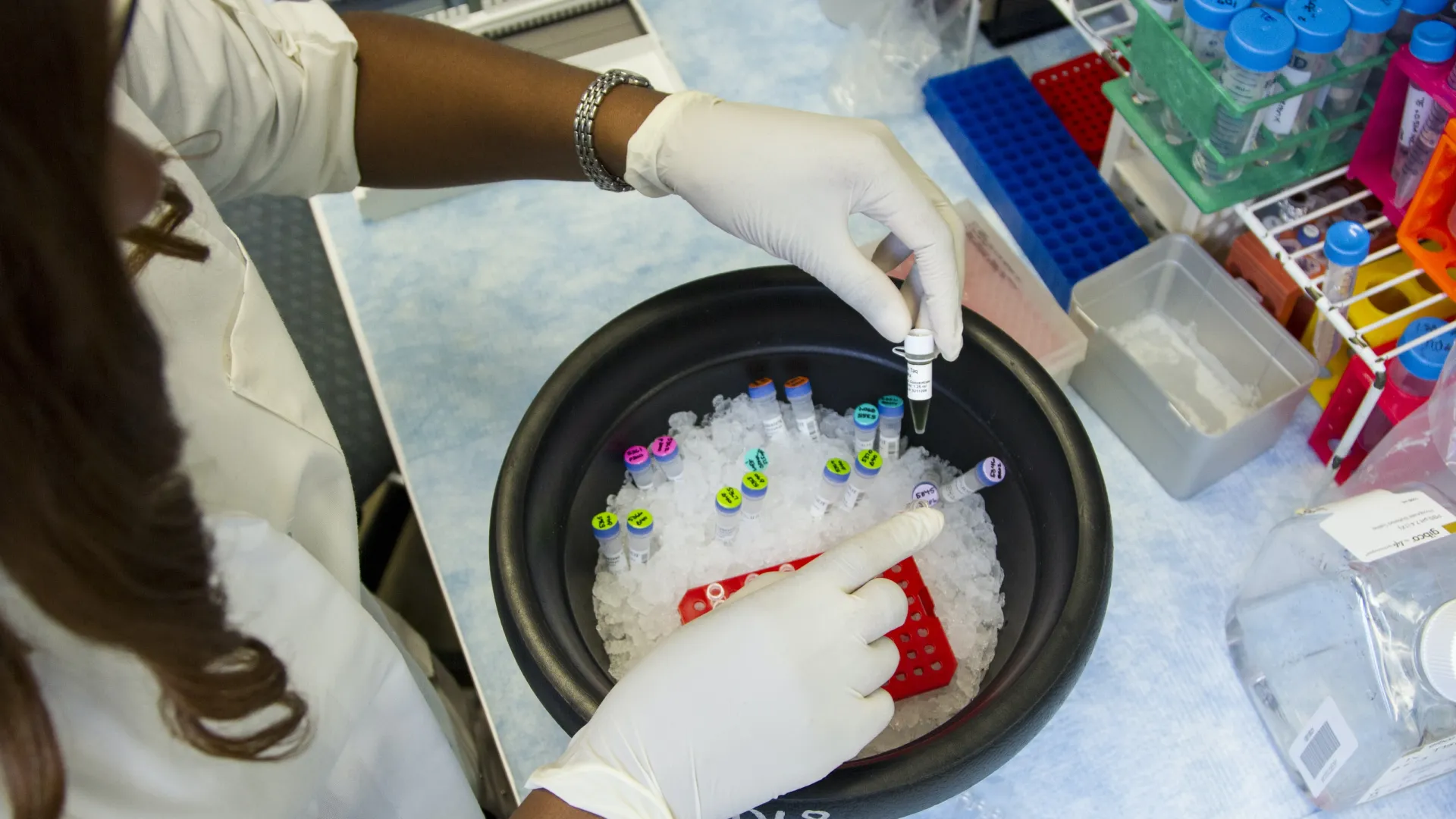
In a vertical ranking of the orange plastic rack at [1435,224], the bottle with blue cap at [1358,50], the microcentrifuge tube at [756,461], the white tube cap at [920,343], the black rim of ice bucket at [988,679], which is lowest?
the microcentrifuge tube at [756,461]

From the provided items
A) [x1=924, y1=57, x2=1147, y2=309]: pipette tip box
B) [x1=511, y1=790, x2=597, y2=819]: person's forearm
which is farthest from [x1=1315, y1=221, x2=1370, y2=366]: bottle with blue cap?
[x1=511, y1=790, x2=597, y2=819]: person's forearm

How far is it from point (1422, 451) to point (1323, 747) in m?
0.27

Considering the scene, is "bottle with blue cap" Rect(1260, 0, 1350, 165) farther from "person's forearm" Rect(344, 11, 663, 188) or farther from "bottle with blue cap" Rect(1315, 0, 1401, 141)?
"person's forearm" Rect(344, 11, 663, 188)

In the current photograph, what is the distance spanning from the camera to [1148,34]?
3.10 ft

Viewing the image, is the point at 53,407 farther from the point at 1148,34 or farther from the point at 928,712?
the point at 1148,34

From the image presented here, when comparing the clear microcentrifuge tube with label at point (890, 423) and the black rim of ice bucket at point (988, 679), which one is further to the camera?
the clear microcentrifuge tube with label at point (890, 423)

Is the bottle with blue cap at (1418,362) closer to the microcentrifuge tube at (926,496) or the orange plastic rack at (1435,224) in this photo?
the orange plastic rack at (1435,224)

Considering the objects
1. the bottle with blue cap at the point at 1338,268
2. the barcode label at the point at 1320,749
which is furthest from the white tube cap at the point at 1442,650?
the bottle with blue cap at the point at 1338,268

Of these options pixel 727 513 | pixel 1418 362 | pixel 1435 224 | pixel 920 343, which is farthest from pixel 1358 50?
pixel 727 513

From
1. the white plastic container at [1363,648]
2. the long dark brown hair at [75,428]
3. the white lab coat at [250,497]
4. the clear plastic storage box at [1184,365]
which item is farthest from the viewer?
the clear plastic storage box at [1184,365]

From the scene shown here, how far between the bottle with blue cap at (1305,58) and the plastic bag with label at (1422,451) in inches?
9.5

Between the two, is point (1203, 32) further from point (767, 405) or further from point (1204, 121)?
point (767, 405)

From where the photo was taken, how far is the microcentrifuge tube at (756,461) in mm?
918

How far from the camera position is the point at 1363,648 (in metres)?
0.79
